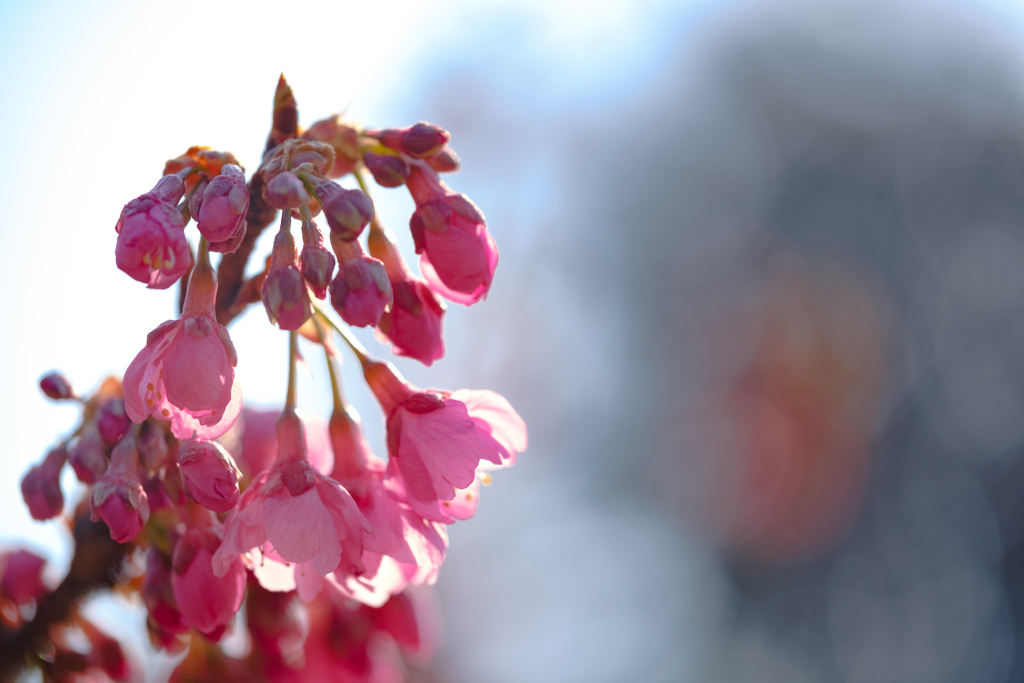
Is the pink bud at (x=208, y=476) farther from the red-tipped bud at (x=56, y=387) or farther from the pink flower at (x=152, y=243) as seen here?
the red-tipped bud at (x=56, y=387)

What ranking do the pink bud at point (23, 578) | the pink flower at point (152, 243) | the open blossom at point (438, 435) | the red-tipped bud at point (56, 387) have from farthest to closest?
the pink bud at point (23, 578) → the red-tipped bud at point (56, 387) → the open blossom at point (438, 435) → the pink flower at point (152, 243)

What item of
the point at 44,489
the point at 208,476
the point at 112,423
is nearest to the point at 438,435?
the point at 208,476

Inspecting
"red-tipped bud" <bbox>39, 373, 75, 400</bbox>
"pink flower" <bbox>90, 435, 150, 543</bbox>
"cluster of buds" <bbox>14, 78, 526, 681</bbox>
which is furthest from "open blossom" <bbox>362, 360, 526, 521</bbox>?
"red-tipped bud" <bbox>39, 373, 75, 400</bbox>

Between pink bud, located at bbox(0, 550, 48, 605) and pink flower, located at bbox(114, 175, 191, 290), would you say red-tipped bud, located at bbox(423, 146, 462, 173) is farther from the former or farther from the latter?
pink bud, located at bbox(0, 550, 48, 605)

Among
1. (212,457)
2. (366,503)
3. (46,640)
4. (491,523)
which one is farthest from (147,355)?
(491,523)

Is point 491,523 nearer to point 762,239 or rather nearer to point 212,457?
point 762,239

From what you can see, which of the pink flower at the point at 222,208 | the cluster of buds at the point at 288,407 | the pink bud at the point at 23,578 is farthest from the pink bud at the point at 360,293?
the pink bud at the point at 23,578
